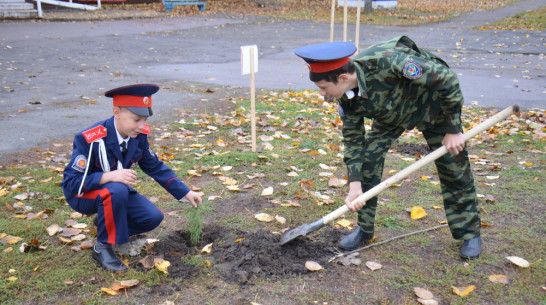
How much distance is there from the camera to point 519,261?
3.07m

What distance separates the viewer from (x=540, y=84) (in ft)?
28.4

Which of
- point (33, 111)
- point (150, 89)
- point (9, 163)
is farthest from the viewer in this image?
point (33, 111)

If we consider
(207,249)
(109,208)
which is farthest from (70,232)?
(207,249)

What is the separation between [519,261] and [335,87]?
1.62 metres

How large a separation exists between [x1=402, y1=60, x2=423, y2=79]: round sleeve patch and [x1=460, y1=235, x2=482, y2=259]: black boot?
1222mm

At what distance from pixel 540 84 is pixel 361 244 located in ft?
22.8

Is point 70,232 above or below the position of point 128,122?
below

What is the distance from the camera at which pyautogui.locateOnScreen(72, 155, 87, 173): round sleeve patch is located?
2.89 metres

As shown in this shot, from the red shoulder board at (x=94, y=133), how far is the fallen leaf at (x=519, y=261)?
8.69 ft

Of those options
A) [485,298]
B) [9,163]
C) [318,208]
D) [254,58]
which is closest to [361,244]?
[318,208]

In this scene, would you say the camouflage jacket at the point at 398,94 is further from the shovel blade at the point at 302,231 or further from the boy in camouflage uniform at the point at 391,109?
the shovel blade at the point at 302,231

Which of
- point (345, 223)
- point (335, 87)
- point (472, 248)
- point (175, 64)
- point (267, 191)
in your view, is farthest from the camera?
point (175, 64)

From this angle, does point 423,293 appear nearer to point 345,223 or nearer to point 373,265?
point 373,265

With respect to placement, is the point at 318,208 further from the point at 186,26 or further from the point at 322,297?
the point at 186,26
